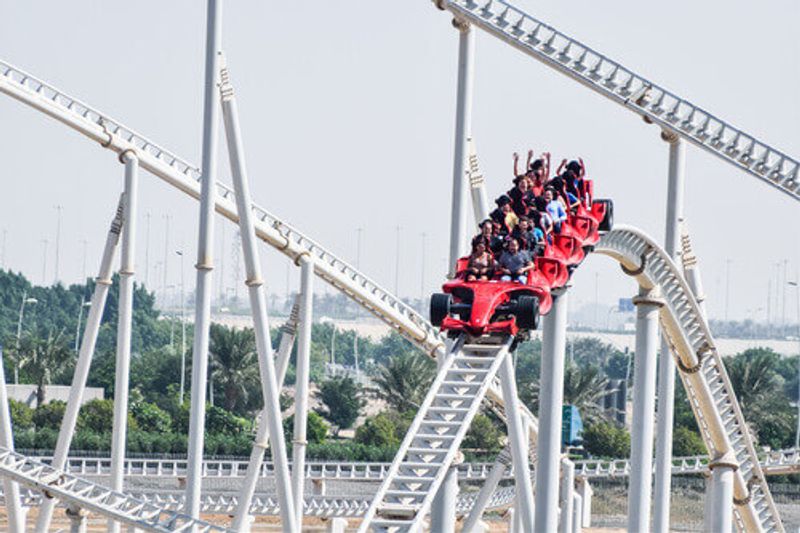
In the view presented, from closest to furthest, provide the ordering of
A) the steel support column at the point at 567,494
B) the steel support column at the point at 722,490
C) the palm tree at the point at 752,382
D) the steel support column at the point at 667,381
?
the steel support column at the point at 667,381 < the steel support column at the point at 722,490 < the steel support column at the point at 567,494 < the palm tree at the point at 752,382

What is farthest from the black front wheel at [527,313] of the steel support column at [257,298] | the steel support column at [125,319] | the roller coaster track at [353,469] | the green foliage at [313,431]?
the green foliage at [313,431]

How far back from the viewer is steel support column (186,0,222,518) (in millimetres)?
25609

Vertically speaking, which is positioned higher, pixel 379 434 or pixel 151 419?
pixel 151 419

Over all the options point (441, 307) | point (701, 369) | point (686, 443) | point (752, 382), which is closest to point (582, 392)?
point (686, 443)

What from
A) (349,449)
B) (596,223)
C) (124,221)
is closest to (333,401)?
(349,449)

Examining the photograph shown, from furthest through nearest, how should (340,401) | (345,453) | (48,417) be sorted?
(340,401) → (48,417) → (345,453)

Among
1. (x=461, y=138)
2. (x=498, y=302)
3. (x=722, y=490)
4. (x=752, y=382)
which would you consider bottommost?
(x=722, y=490)

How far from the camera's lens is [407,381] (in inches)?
2992

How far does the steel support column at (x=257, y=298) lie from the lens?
27609 millimetres

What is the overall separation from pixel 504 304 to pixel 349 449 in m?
47.1

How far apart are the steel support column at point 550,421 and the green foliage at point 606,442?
4559cm

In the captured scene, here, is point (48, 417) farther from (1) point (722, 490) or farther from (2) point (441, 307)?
(2) point (441, 307)

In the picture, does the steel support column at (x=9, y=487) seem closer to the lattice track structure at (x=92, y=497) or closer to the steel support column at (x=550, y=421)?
the lattice track structure at (x=92, y=497)

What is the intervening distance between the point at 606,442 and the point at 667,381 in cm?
4012
